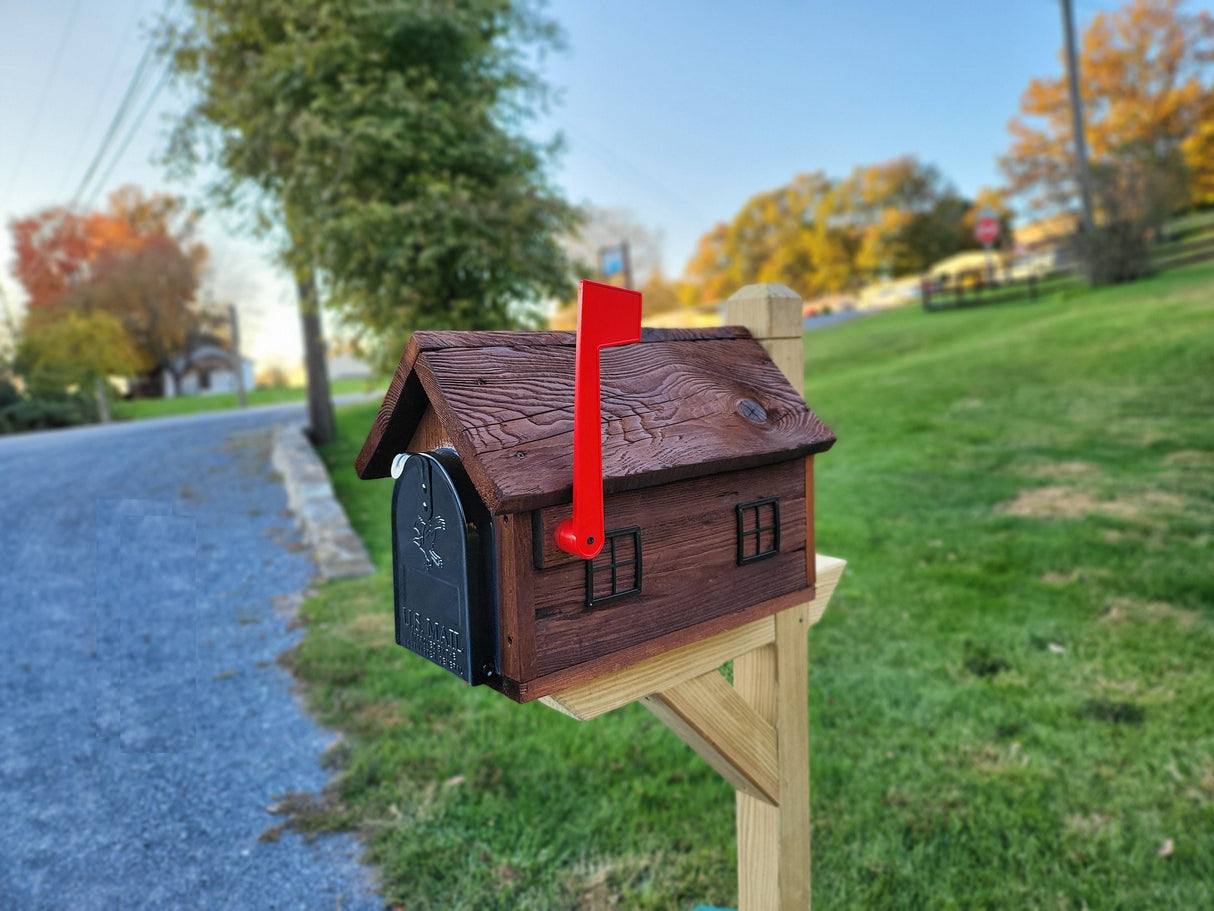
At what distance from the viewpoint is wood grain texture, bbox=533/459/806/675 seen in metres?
1.17

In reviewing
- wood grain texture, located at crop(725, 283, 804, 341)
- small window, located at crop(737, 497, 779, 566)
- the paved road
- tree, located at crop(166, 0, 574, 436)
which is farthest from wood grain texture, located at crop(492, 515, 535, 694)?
tree, located at crop(166, 0, 574, 436)

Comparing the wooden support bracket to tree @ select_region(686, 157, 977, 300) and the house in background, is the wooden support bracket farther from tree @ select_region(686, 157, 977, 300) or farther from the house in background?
the house in background

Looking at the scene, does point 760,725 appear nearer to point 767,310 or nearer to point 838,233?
point 767,310

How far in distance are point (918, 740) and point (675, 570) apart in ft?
7.82

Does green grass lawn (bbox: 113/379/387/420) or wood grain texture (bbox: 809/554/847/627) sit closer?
wood grain texture (bbox: 809/554/847/627)

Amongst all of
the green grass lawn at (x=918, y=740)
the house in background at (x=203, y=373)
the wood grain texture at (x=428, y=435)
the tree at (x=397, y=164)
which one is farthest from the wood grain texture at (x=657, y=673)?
the house in background at (x=203, y=373)

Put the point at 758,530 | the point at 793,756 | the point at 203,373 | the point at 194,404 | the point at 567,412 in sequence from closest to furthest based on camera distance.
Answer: the point at 567,412, the point at 758,530, the point at 793,756, the point at 194,404, the point at 203,373

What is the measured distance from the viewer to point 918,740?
10.5 ft

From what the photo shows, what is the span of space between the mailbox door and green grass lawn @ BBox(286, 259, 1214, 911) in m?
1.58

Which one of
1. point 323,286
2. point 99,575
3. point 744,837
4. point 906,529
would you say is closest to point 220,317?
point 323,286

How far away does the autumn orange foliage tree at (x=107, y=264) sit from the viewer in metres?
30.9

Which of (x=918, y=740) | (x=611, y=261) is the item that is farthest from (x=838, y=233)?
(x=918, y=740)

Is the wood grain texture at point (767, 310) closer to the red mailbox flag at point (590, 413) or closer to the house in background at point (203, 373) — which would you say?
the red mailbox flag at point (590, 413)

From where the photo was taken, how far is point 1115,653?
3.78 meters
